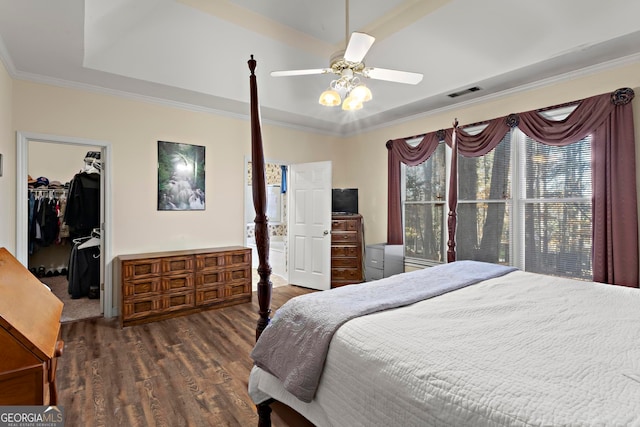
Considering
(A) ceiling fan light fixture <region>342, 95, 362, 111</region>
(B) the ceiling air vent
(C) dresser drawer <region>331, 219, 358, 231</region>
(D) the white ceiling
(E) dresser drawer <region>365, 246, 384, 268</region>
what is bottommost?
(E) dresser drawer <region>365, 246, 384, 268</region>

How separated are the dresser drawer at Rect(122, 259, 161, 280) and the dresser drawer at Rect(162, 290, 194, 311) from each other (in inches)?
12.1

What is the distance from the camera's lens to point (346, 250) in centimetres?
484

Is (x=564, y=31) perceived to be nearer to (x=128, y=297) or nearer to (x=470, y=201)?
(x=470, y=201)

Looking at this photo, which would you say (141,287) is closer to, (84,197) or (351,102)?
(84,197)

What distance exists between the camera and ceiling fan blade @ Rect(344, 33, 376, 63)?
74.4 inches

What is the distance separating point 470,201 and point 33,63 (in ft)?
16.2

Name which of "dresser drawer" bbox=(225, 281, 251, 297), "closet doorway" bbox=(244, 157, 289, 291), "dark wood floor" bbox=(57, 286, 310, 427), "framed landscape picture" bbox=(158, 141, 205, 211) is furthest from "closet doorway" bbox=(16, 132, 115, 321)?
"closet doorway" bbox=(244, 157, 289, 291)

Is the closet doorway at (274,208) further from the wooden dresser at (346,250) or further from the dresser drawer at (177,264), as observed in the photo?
the dresser drawer at (177,264)

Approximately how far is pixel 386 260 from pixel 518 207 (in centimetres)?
182

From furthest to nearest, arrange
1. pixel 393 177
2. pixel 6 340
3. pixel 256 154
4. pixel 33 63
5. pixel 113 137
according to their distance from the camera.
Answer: pixel 393 177, pixel 113 137, pixel 33 63, pixel 256 154, pixel 6 340

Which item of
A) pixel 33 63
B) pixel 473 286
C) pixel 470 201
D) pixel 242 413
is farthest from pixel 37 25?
pixel 470 201

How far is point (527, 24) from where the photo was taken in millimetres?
2748

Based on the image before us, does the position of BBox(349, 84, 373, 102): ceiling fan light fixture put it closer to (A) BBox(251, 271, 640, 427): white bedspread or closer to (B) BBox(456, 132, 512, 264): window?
(A) BBox(251, 271, 640, 427): white bedspread

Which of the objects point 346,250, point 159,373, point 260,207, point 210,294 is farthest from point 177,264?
point 346,250
